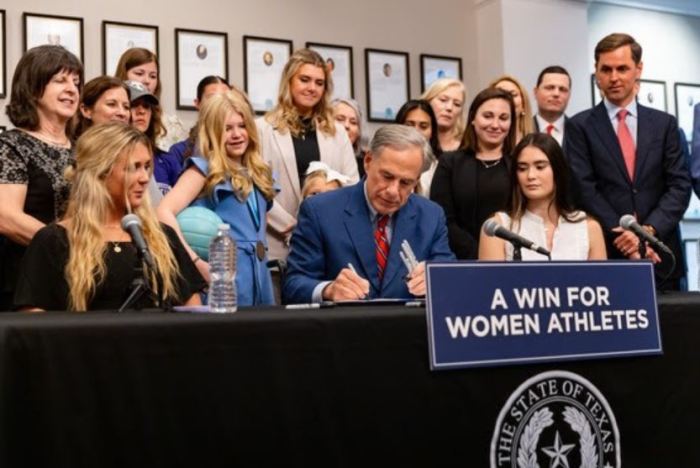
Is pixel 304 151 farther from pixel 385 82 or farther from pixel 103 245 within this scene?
pixel 385 82

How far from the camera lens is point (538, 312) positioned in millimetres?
2223

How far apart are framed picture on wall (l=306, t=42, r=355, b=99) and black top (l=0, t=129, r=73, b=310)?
335 centimetres

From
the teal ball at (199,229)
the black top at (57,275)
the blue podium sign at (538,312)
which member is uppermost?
the teal ball at (199,229)

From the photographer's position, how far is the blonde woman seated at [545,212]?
355 cm

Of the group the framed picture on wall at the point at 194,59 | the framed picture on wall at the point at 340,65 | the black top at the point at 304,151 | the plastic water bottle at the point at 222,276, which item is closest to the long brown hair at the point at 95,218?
the plastic water bottle at the point at 222,276

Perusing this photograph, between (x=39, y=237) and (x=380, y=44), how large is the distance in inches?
169

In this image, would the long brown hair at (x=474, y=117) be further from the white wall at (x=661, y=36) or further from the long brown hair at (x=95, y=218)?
the white wall at (x=661, y=36)

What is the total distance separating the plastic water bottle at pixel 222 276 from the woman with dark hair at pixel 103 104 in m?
1.24

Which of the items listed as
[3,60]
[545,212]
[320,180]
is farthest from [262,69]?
[545,212]

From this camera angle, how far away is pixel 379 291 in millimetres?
2982

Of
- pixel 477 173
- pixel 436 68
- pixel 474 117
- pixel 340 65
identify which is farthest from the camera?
pixel 436 68

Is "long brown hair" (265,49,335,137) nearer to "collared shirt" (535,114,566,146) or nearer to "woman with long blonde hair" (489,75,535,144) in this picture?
"woman with long blonde hair" (489,75,535,144)

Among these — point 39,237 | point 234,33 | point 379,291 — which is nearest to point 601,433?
point 379,291

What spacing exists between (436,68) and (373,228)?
12.9 feet
